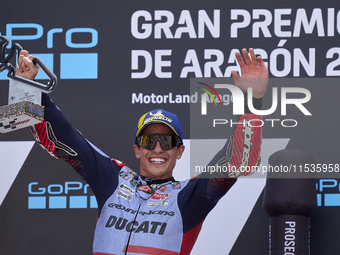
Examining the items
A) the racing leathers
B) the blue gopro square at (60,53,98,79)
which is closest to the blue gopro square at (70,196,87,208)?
the blue gopro square at (60,53,98,79)

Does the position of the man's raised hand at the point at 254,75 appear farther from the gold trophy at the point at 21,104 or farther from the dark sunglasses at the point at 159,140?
the gold trophy at the point at 21,104

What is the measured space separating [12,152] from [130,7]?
49.7 inches

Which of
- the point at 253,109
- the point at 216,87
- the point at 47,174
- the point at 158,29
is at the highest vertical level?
the point at 158,29

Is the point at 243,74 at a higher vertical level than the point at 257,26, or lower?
lower

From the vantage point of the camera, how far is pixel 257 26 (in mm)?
Result: 2641

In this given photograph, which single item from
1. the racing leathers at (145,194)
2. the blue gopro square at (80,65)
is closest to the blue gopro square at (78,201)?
the blue gopro square at (80,65)

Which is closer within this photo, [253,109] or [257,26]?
[253,109]

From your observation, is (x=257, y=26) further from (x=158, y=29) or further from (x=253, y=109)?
(x=253, y=109)

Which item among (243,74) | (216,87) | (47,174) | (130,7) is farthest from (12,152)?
(243,74)

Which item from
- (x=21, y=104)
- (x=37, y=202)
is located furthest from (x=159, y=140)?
(x=37, y=202)

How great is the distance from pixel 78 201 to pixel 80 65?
0.91m

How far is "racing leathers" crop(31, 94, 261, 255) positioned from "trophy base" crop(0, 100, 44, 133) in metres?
0.18

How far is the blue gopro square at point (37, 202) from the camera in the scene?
2611 millimetres

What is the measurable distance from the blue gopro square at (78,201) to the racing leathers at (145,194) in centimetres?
93
